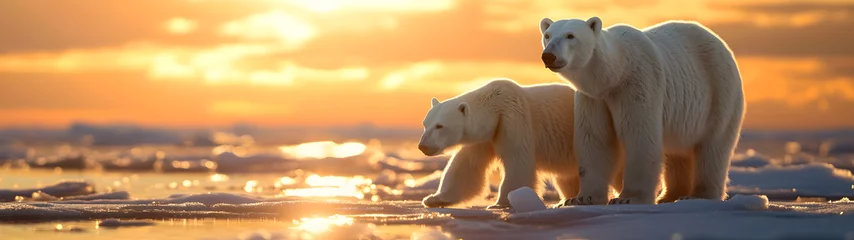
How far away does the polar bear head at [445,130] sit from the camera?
300 inches

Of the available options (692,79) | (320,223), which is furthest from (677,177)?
(320,223)

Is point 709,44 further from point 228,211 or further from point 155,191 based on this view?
point 155,191

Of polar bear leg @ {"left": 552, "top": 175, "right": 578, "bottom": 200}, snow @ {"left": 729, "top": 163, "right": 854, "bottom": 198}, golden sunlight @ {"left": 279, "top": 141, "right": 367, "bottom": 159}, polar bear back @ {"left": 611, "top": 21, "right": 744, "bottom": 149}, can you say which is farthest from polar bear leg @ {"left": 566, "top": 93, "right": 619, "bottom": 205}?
golden sunlight @ {"left": 279, "top": 141, "right": 367, "bottom": 159}

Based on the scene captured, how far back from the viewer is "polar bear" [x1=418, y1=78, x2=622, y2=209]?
7.59 metres

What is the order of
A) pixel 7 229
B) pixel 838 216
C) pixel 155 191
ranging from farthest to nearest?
pixel 155 191, pixel 7 229, pixel 838 216

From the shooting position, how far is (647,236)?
5.28 m

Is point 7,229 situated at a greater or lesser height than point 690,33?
lesser

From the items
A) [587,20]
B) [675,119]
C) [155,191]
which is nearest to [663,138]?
[675,119]

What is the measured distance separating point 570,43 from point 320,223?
191 cm

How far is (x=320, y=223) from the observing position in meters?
6.40

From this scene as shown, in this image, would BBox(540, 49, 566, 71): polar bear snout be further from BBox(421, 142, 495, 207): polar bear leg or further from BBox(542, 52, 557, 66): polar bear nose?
BBox(421, 142, 495, 207): polar bear leg

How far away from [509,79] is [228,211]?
239 centimetres

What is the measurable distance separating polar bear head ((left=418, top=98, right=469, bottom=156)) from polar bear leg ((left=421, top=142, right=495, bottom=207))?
385 mm

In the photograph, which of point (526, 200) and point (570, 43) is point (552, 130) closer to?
point (526, 200)
